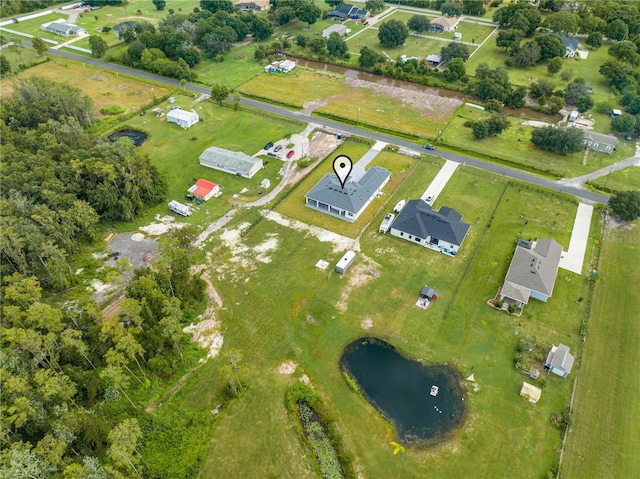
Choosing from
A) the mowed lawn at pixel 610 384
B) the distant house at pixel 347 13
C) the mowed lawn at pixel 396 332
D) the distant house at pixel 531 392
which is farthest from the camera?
the distant house at pixel 347 13

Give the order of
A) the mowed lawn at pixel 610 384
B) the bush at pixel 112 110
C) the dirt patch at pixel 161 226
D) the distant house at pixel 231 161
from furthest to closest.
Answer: the bush at pixel 112 110, the distant house at pixel 231 161, the dirt patch at pixel 161 226, the mowed lawn at pixel 610 384

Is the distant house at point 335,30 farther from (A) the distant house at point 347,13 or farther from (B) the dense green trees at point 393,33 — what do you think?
(B) the dense green trees at point 393,33

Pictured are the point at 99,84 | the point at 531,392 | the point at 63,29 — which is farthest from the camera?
the point at 63,29

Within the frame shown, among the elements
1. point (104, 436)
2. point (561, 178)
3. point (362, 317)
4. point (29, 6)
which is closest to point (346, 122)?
point (561, 178)

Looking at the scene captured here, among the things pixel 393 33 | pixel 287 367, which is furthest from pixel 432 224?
pixel 393 33

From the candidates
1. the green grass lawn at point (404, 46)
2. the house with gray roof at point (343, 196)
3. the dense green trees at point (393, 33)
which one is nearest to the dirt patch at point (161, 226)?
the house with gray roof at point (343, 196)

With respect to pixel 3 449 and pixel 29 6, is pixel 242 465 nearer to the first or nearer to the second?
pixel 3 449

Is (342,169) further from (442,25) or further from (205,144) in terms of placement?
(442,25)
